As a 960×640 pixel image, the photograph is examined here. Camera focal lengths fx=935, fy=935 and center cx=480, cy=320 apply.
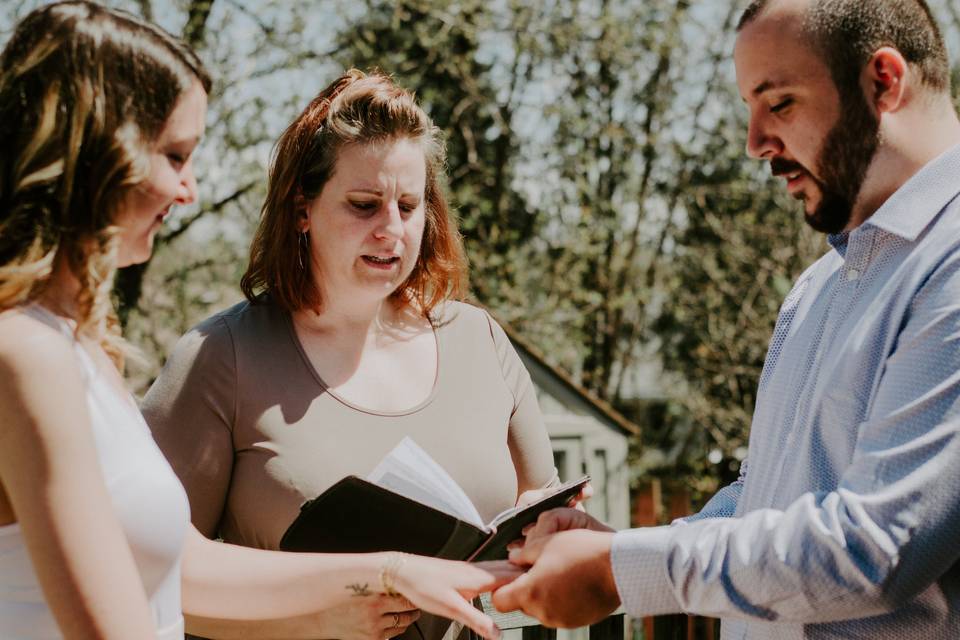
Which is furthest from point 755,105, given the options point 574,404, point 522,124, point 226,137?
point 522,124

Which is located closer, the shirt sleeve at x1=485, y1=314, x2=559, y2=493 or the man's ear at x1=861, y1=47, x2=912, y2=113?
the man's ear at x1=861, y1=47, x2=912, y2=113

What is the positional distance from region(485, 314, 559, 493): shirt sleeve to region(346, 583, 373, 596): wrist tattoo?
2.24ft

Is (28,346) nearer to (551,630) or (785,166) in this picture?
(785,166)

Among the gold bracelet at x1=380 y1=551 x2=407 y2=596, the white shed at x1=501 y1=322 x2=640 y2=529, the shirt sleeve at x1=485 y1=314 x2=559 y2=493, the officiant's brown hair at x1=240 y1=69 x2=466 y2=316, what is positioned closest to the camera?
the gold bracelet at x1=380 y1=551 x2=407 y2=596

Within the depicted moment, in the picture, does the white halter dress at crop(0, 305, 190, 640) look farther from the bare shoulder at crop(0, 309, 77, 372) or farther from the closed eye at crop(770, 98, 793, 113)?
the closed eye at crop(770, 98, 793, 113)

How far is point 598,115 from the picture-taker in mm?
9008

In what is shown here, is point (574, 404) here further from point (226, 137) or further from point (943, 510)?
point (943, 510)

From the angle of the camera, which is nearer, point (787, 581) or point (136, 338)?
point (787, 581)

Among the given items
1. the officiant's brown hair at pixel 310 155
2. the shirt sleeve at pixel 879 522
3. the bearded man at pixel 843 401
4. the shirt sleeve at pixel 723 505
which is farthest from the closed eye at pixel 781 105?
the officiant's brown hair at pixel 310 155

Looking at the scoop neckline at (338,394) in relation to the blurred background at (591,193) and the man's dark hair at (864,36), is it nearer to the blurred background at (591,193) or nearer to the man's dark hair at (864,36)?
the man's dark hair at (864,36)

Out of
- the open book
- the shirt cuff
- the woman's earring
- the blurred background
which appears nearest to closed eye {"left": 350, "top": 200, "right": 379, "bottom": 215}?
the woman's earring

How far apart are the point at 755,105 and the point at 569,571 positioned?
3.05 ft

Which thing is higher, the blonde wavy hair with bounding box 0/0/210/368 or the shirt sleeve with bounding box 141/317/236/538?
the blonde wavy hair with bounding box 0/0/210/368

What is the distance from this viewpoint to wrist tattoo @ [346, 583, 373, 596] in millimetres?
1877
